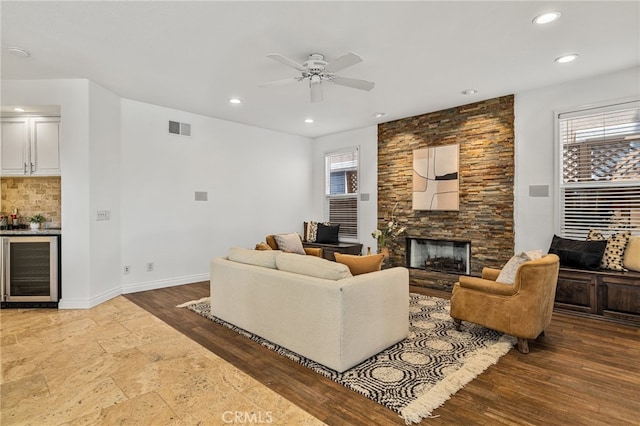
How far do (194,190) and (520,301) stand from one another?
4.97 m

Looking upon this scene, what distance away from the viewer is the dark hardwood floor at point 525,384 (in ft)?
6.70

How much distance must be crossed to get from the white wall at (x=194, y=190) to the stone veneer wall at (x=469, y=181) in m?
2.43

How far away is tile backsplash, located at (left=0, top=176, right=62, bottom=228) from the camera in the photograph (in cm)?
A: 482

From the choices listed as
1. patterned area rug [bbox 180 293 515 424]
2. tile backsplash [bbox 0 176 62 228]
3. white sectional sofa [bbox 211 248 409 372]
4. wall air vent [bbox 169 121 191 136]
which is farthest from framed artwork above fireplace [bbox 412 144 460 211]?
tile backsplash [bbox 0 176 62 228]

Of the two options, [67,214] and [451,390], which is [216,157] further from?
[451,390]

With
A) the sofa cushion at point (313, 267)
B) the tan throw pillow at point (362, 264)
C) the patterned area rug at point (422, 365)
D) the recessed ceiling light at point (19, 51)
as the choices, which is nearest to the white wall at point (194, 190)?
the recessed ceiling light at point (19, 51)

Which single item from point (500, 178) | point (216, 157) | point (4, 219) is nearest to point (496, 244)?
point (500, 178)

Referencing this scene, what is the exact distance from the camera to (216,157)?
20.0 feet

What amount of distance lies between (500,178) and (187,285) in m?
5.17

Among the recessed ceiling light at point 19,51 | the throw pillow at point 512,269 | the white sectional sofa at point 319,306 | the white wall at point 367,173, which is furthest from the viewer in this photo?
the white wall at point 367,173

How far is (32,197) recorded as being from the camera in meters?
4.88

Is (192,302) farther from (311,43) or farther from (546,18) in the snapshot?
(546,18)

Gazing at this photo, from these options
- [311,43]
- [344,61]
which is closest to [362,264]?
[344,61]

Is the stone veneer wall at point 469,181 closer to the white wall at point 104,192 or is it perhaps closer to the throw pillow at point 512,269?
the throw pillow at point 512,269
